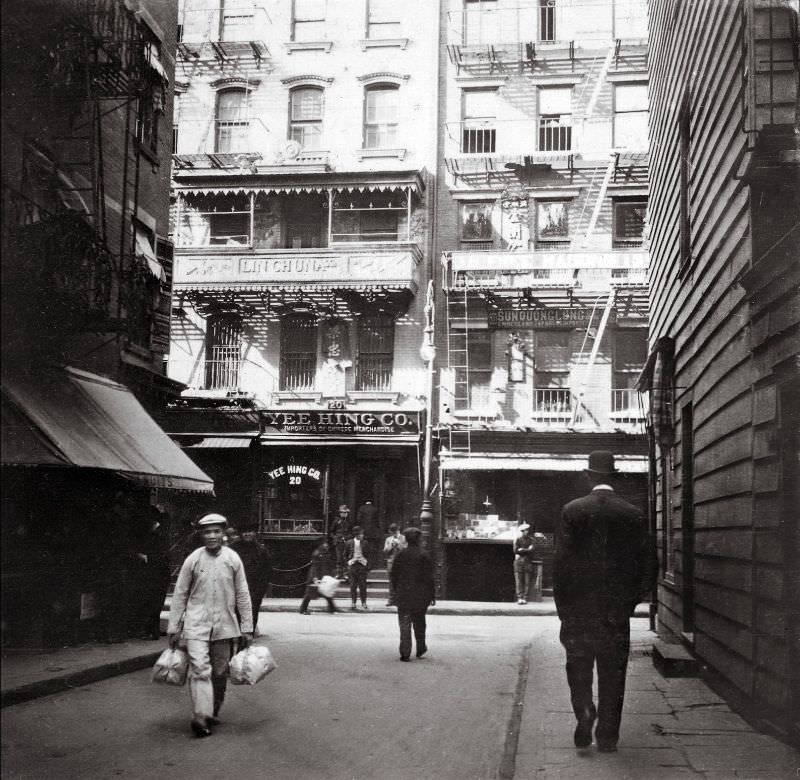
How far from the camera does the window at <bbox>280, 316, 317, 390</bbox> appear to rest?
2880cm

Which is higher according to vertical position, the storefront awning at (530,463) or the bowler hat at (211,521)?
the storefront awning at (530,463)

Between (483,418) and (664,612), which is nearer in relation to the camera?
(664,612)

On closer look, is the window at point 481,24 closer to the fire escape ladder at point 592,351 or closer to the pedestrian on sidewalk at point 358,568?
the fire escape ladder at point 592,351

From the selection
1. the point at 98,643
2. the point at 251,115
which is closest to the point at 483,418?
the point at 251,115

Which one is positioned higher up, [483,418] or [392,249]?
[392,249]

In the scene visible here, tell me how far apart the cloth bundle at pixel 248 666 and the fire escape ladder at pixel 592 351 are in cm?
2005


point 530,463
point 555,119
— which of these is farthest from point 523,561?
point 555,119

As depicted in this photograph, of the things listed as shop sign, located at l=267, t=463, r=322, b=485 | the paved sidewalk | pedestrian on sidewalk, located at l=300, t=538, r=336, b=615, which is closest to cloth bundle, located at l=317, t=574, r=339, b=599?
pedestrian on sidewalk, located at l=300, t=538, r=336, b=615

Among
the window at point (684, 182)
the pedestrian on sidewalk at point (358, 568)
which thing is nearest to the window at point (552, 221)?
the pedestrian on sidewalk at point (358, 568)

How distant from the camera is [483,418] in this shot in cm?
2788

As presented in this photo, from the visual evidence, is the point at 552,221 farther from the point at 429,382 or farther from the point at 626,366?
the point at 429,382

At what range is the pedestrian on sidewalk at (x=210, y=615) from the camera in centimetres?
781

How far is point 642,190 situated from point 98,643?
817 inches

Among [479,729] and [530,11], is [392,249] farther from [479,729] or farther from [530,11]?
[479,729]
